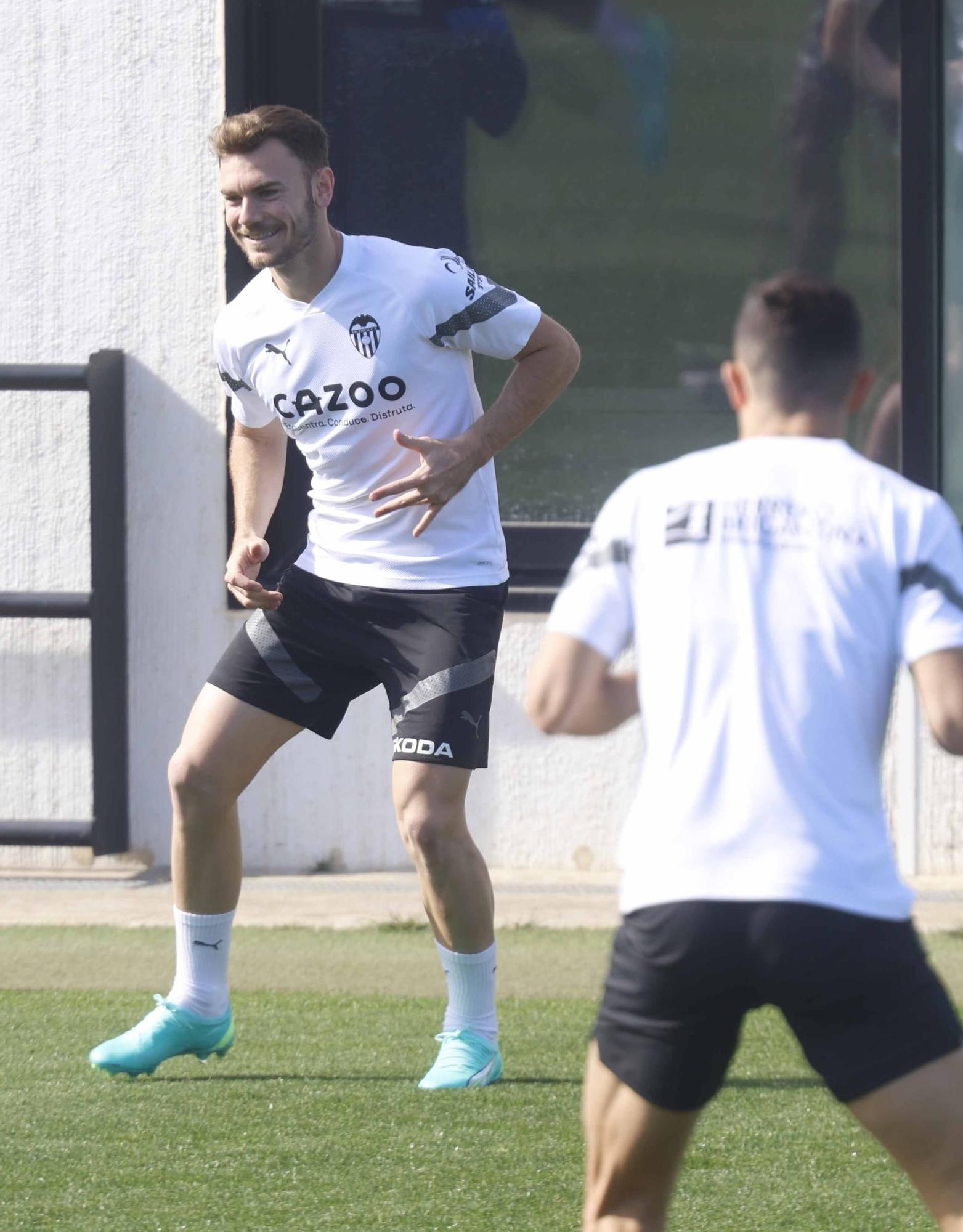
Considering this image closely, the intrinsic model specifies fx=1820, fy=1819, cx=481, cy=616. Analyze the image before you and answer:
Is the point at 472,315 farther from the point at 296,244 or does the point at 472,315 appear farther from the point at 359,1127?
the point at 359,1127

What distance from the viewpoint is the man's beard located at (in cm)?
389

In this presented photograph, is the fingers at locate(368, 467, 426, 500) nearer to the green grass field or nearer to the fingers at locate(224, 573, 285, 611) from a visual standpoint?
the fingers at locate(224, 573, 285, 611)

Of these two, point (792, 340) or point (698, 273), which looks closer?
point (792, 340)

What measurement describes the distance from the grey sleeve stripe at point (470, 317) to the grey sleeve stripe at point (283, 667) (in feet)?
2.41

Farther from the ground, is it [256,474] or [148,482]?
[148,482]

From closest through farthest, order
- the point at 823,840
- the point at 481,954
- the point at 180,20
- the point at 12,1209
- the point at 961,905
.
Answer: the point at 823,840 → the point at 12,1209 → the point at 481,954 → the point at 961,905 → the point at 180,20

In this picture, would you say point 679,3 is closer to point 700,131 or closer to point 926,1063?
point 700,131

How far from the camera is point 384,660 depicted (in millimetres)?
3936

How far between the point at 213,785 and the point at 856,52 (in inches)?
146

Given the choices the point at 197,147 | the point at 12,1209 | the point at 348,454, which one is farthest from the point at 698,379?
the point at 12,1209

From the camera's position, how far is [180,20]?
20.5 feet

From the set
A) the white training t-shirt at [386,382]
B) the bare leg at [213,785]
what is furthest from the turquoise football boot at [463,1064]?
the white training t-shirt at [386,382]

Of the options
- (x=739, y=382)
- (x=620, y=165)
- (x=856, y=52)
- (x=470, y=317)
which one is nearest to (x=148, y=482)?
(x=620, y=165)

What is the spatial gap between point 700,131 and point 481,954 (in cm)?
344
